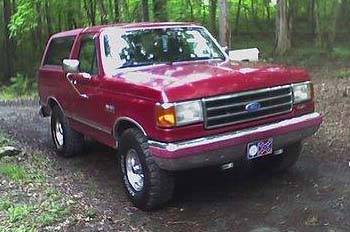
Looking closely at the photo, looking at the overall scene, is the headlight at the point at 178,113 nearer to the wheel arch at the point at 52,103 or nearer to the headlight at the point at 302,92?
the headlight at the point at 302,92

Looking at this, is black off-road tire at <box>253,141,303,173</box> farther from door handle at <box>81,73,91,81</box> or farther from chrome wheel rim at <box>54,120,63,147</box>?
chrome wheel rim at <box>54,120,63,147</box>

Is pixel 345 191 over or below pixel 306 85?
below

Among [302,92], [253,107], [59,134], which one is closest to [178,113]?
[253,107]

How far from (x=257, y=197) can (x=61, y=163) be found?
3363mm

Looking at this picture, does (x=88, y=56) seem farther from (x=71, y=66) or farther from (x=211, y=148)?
(x=211, y=148)

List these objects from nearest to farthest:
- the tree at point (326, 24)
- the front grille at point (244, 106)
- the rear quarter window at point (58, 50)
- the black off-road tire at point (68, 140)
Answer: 1. the front grille at point (244, 106)
2. the rear quarter window at point (58, 50)
3. the black off-road tire at point (68, 140)
4. the tree at point (326, 24)

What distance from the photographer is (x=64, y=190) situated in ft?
20.5

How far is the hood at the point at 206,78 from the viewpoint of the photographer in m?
4.95

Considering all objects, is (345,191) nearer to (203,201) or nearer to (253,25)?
(203,201)

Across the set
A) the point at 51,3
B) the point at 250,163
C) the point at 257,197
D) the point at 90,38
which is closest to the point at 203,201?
the point at 257,197

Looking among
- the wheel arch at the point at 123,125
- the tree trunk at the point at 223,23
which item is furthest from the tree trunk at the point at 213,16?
the wheel arch at the point at 123,125

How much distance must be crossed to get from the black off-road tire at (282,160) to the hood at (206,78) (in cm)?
92

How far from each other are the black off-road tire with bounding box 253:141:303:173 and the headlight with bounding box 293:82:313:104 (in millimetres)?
596

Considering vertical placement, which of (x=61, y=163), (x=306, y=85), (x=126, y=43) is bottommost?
(x=61, y=163)
